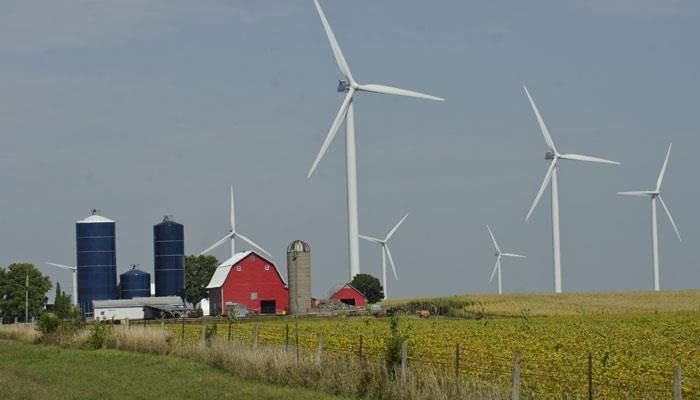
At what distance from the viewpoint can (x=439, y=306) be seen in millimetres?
87875

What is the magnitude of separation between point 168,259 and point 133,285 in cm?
379

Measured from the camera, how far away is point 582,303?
83750 millimetres

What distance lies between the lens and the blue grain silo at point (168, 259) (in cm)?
10669

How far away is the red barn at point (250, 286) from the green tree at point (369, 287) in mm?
6661

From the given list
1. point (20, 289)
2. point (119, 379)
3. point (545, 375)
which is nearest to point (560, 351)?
point (545, 375)

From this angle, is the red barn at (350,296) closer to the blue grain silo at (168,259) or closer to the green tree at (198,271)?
the blue grain silo at (168,259)

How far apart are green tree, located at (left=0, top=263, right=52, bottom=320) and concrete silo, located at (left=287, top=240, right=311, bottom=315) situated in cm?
4247

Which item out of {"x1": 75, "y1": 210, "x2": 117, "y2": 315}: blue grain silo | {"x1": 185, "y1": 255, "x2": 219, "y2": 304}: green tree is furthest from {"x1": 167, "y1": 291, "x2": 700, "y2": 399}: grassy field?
{"x1": 185, "y1": 255, "x2": 219, "y2": 304}: green tree

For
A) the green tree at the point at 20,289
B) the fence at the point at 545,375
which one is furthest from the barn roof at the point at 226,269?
the fence at the point at 545,375

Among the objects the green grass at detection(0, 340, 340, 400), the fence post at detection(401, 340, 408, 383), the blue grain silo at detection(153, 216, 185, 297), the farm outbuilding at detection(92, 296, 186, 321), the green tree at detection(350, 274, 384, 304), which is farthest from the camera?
the blue grain silo at detection(153, 216, 185, 297)

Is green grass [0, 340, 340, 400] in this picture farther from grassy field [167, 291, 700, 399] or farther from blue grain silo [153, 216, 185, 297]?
blue grain silo [153, 216, 185, 297]

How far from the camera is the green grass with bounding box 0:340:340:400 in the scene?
28.7 meters

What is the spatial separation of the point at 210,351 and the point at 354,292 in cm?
6265

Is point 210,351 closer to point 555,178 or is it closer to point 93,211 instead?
point 555,178
